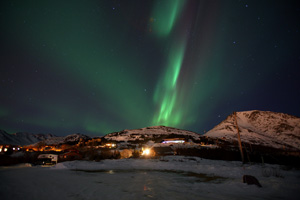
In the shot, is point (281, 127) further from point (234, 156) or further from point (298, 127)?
point (234, 156)

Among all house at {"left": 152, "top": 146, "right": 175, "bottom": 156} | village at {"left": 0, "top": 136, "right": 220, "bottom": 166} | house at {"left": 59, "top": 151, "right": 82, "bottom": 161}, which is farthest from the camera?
house at {"left": 152, "top": 146, "right": 175, "bottom": 156}

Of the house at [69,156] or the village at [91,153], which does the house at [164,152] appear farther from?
the house at [69,156]

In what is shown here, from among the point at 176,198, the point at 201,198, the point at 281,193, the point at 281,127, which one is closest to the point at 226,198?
the point at 201,198

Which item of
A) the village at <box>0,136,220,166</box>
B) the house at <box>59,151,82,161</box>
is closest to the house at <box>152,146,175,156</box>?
the village at <box>0,136,220,166</box>

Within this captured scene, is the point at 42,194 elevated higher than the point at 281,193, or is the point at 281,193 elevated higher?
→ the point at 42,194

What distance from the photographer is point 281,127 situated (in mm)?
177750

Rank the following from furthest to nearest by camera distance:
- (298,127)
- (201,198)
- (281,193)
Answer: (298,127), (281,193), (201,198)

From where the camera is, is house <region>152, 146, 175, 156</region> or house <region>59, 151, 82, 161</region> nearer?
house <region>59, 151, 82, 161</region>

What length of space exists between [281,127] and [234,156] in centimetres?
19857

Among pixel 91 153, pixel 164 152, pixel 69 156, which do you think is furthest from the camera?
pixel 164 152

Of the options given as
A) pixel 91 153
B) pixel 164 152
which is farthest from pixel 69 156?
pixel 164 152

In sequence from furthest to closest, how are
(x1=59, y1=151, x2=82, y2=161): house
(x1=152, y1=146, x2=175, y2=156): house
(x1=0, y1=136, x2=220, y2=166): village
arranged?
(x1=152, y1=146, x2=175, y2=156): house, (x1=59, y1=151, x2=82, y2=161): house, (x1=0, y1=136, x2=220, y2=166): village

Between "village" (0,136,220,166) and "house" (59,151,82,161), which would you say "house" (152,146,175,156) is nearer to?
"village" (0,136,220,166)

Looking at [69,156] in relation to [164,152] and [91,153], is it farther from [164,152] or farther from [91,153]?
[164,152]
